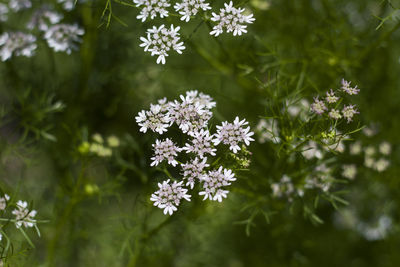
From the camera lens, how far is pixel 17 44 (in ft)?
5.95

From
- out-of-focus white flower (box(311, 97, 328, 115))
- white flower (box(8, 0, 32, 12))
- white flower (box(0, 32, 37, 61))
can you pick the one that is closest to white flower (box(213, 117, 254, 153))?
out-of-focus white flower (box(311, 97, 328, 115))

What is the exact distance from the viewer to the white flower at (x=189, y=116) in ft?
3.97

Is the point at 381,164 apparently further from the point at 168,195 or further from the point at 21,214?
the point at 21,214

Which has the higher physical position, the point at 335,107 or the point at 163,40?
the point at 163,40

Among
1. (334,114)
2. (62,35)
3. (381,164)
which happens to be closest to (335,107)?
(334,114)

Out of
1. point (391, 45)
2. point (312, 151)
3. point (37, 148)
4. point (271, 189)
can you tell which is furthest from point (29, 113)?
point (391, 45)

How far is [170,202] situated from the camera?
1.22m

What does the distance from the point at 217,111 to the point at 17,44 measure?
1.03 meters

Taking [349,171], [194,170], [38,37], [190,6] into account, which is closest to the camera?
[194,170]

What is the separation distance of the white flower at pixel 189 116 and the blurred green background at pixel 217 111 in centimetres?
61

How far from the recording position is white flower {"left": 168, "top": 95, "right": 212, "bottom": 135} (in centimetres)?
121

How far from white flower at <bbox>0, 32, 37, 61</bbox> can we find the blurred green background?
8 centimetres

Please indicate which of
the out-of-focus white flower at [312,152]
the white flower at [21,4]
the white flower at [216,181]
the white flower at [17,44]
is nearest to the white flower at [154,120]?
the white flower at [216,181]

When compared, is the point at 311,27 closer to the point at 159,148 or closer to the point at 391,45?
the point at 391,45
